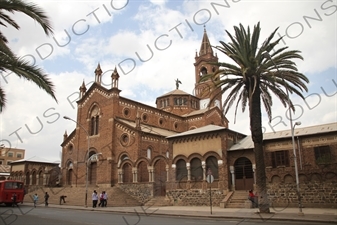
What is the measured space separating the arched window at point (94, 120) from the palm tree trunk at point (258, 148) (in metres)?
26.7

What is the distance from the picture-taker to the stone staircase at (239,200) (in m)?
24.8

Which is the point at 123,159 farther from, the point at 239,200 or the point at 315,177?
the point at 315,177

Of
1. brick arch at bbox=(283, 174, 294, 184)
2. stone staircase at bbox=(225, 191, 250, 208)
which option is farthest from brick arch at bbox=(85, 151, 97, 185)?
brick arch at bbox=(283, 174, 294, 184)

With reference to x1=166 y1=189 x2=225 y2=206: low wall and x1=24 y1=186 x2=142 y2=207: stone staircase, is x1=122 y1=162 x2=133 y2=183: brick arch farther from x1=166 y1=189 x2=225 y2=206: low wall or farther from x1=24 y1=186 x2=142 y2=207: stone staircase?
x1=166 y1=189 x2=225 y2=206: low wall

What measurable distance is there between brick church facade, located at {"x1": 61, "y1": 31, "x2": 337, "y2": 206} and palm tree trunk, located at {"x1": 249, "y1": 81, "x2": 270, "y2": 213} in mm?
2772

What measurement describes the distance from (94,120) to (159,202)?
1830 cm

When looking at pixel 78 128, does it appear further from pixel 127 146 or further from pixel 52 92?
pixel 52 92

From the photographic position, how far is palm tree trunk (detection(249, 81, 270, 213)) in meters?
19.8

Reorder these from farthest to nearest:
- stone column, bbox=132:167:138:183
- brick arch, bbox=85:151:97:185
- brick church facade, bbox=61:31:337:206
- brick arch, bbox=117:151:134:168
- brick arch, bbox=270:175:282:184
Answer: brick arch, bbox=85:151:97:185, brick arch, bbox=117:151:134:168, stone column, bbox=132:167:138:183, brick arch, bbox=270:175:282:184, brick church facade, bbox=61:31:337:206

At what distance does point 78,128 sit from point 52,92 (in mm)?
34766

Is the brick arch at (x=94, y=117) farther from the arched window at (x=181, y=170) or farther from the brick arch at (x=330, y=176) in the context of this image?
the brick arch at (x=330, y=176)

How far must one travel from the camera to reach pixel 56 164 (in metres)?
57.2

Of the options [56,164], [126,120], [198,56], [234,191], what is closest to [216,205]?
[234,191]

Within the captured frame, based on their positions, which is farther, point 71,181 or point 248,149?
point 71,181
